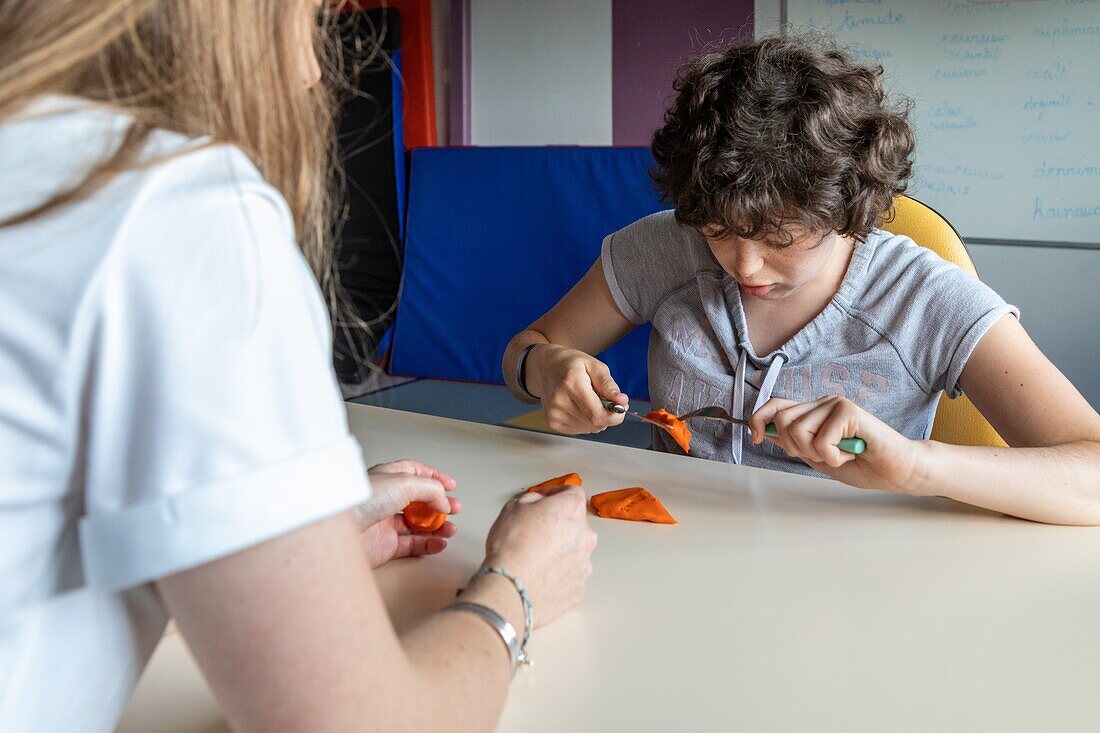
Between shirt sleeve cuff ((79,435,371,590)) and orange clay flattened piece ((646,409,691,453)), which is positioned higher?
shirt sleeve cuff ((79,435,371,590))

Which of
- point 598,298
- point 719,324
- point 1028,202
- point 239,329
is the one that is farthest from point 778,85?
point 1028,202

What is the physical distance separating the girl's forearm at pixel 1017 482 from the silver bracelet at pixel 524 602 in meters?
0.54

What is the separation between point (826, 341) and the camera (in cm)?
153

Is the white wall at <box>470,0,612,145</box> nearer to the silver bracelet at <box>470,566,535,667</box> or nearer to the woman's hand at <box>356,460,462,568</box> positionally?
the woman's hand at <box>356,460,462,568</box>

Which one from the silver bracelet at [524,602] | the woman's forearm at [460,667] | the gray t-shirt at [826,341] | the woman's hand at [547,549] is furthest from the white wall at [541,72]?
the woman's forearm at [460,667]

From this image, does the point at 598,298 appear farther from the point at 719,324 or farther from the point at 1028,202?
the point at 1028,202

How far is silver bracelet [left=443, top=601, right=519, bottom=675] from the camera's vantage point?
748mm

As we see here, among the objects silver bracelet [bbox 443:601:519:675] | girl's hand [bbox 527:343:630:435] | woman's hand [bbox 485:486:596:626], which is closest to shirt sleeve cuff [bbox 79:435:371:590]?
silver bracelet [bbox 443:601:519:675]

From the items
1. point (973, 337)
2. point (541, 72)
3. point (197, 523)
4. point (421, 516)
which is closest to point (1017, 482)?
point (973, 337)

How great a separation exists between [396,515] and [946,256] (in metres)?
1.00

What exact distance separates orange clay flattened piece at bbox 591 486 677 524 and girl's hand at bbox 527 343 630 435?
224 mm

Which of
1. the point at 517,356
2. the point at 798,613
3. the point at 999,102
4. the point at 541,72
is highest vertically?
the point at 541,72

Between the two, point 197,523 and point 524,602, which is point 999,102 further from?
point 197,523

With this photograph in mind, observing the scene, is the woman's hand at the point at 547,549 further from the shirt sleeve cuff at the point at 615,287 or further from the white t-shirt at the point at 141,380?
the shirt sleeve cuff at the point at 615,287
